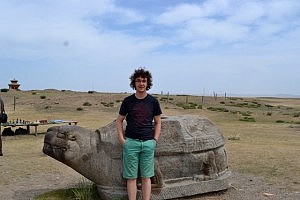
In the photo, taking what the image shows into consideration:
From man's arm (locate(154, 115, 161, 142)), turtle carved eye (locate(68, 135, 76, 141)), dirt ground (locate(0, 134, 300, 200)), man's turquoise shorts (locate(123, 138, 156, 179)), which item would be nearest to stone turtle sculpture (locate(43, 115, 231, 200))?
turtle carved eye (locate(68, 135, 76, 141))

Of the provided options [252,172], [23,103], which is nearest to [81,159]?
[252,172]

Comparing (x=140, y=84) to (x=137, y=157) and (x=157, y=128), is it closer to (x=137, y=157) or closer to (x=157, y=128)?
(x=157, y=128)

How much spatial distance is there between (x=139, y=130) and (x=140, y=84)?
67cm

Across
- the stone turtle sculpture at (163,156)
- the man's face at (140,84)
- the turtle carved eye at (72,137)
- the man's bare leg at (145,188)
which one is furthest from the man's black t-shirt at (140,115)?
the turtle carved eye at (72,137)

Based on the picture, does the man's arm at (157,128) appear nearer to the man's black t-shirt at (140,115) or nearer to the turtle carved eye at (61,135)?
the man's black t-shirt at (140,115)

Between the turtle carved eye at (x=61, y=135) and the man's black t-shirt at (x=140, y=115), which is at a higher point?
the man's black t-shirt at (x=140, y=115)

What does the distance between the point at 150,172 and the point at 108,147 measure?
3.18ft

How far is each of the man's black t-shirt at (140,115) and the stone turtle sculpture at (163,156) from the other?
2.91 feet

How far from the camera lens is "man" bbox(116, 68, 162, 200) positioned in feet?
19.4

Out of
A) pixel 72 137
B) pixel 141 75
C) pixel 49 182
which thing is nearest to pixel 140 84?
pixel 141 75

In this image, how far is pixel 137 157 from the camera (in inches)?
237

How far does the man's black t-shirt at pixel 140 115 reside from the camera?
5.90 metres

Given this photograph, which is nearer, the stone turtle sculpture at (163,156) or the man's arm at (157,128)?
the man's arm at (157,128)

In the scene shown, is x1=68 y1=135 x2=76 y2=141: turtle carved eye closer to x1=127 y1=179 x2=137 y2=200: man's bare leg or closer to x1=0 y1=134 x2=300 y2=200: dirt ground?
x1=127 y1=179 x2=137 y2=200: man's bare leg
